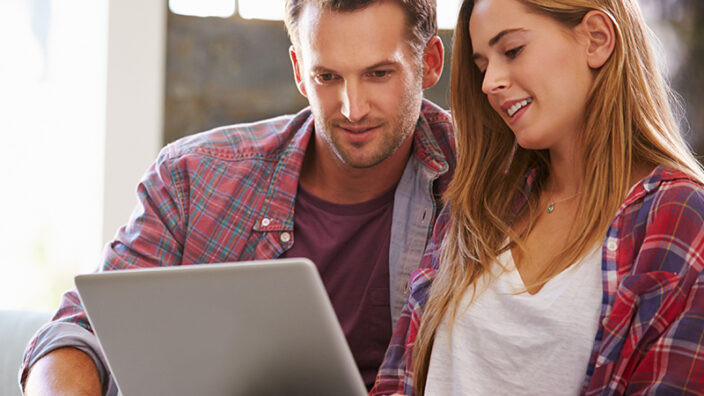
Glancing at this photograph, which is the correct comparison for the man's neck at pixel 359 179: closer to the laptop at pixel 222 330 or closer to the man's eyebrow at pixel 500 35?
the man's eyebrow at pixel 500 35

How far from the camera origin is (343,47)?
169 centimetres

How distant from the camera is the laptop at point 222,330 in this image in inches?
39.7

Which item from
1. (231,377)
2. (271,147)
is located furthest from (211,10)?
(231,377)

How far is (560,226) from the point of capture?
55.1 inches

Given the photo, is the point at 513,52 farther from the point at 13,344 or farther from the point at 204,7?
the point at 204,7

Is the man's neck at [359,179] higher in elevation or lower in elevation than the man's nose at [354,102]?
lower

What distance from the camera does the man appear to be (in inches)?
67.5

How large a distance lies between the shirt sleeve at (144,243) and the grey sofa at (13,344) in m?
0.14

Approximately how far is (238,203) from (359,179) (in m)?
0.29

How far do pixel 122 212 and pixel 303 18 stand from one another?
1522 mm

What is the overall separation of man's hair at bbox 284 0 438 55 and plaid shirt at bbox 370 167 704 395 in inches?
27.6

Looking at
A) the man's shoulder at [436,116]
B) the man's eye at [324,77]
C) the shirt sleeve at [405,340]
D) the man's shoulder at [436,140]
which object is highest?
the man's eye at [324,77]

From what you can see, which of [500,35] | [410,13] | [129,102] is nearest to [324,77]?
[410,13]

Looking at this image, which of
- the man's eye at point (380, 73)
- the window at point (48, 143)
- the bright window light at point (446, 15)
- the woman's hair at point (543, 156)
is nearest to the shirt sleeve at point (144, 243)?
the man's eye at point (380, 73)
